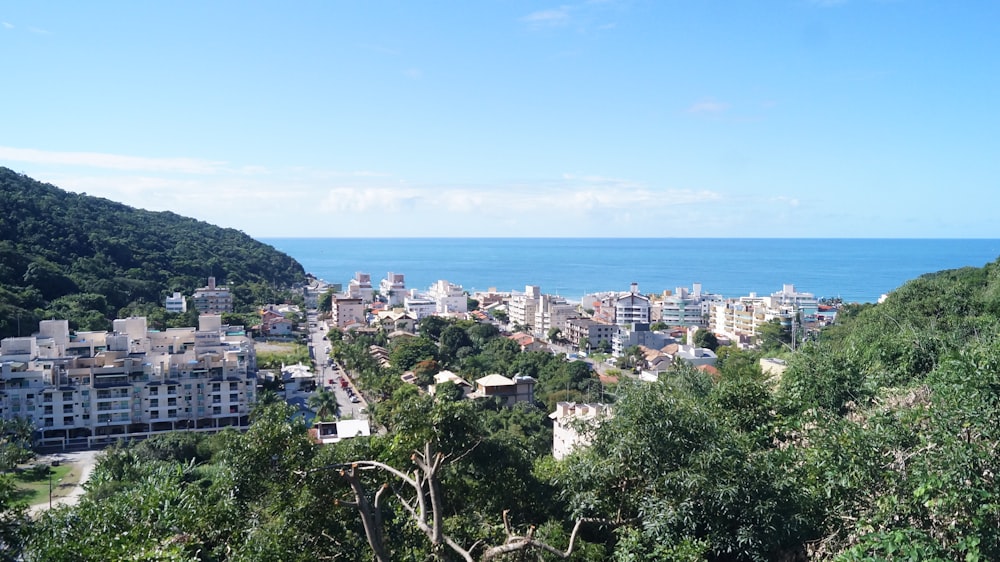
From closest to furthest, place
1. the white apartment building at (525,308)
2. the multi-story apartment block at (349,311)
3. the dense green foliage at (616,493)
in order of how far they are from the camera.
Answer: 1. the dense green foliage at (616,493)
2. the multi-story apartment block at (349,311)
3. the white apartment building at (525,308)

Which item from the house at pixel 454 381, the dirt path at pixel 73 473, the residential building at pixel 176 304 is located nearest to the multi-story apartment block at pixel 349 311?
the residential building at pixel 176 304

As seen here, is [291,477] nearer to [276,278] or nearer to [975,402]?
[975,402]

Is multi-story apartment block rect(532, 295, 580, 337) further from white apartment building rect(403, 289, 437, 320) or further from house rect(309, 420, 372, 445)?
house rect(309, 420, 372, 445)

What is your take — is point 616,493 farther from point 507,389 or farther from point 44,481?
point 507,389

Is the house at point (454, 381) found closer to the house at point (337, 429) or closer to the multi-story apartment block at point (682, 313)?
the house at point (337, 429)

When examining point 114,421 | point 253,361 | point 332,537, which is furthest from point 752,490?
point 253,361

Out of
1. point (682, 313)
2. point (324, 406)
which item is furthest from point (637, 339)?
point (324, 406)
